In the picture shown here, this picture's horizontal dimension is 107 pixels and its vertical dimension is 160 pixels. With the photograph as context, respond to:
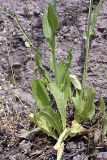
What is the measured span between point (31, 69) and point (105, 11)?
529 millimetres

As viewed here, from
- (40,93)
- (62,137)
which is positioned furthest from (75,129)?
(40,93)

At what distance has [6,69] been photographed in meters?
1.95

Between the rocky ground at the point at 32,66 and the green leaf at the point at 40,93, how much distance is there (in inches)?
6.4

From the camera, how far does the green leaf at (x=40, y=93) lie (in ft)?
5.10

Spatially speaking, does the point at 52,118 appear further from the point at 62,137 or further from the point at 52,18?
the point at 52,18

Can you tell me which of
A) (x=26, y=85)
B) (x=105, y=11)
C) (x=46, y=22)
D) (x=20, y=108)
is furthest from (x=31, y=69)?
(x=105, y=11)

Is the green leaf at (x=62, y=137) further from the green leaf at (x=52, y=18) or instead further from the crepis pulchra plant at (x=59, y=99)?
the green leaf at (x=52, y=18)

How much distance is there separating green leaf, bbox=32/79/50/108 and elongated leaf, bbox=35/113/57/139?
48 millimetres

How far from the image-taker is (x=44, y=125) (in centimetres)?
159

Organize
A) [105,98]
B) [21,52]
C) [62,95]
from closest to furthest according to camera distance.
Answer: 1. [62,95]
2. [105,98]
3. [21,52]

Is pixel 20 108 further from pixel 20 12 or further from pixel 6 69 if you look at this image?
pixel 20 12

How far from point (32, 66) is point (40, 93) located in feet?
1.00

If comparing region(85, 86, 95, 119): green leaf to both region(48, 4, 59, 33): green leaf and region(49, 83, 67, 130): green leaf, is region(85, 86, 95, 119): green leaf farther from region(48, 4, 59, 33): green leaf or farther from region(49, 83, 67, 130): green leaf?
region(48, 4, 59, 33): green leaf

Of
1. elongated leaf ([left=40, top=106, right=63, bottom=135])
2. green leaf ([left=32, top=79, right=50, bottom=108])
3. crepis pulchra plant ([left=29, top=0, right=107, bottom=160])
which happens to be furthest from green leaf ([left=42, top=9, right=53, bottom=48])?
elongated leaf ([left=40, top=106, right=63, bottom=135])
